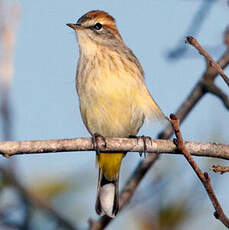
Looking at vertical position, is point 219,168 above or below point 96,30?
above

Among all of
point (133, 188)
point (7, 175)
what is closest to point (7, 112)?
point (7, 175)

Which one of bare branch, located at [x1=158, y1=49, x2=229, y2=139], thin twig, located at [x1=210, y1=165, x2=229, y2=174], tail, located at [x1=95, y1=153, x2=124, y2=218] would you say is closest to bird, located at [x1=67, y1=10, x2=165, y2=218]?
tail, located at [x1=95, y1=153, x2=124, y2=218]

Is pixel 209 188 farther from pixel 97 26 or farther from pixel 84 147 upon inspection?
pixel 97 26

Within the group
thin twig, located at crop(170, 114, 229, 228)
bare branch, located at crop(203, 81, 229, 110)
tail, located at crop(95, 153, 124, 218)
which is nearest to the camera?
thin twig, located at crop(170, 114, 229, 228)

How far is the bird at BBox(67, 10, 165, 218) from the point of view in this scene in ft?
18.0

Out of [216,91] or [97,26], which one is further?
[97,26]

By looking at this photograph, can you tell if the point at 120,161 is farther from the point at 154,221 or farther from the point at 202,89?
the point at 154,221

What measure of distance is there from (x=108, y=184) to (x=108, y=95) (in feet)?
4.50

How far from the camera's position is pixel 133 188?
514 cm

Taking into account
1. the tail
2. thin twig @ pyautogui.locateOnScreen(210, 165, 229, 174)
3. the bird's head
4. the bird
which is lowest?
the tail

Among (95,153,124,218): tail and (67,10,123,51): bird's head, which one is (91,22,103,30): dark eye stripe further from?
(95,153,124,218): tail

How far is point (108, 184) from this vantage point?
20.4 feet

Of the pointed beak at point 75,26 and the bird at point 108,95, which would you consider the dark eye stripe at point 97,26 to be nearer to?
the bird at point 108,95

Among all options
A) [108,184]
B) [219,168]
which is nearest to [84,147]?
[219,168]
